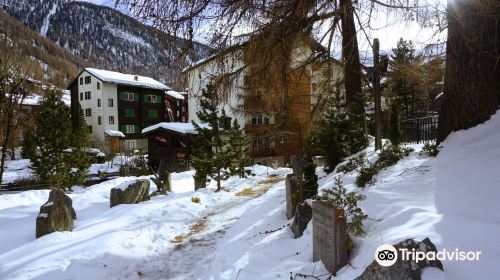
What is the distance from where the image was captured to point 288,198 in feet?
27.3

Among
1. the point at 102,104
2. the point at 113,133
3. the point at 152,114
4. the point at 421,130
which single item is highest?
the point at 102,104

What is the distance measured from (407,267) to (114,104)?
51.9 metres

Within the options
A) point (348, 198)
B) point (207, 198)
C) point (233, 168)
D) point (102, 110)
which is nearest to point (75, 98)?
point (102, 110)

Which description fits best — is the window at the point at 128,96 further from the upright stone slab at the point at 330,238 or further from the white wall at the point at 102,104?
the upright stone slab at the point at 330,238

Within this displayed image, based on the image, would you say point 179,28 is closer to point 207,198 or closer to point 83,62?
point 207,198

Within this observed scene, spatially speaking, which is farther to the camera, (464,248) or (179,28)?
(179,28)

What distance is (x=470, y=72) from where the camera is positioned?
23.2 feet

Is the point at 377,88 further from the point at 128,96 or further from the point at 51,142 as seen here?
the point at 128,96

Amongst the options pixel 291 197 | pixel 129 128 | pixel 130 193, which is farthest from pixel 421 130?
pixel 129 128

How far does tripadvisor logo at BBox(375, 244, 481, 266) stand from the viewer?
10.3 feet

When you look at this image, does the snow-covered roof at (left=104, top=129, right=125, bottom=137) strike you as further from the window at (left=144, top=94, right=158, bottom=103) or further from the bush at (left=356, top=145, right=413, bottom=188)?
the bush at (left=356, top=145, right=413, bottom=188)

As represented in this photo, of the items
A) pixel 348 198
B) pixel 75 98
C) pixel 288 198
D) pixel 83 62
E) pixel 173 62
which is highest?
pixel 83 62

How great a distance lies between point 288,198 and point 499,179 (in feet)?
14.3

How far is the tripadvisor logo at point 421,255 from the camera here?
315 centimetres
